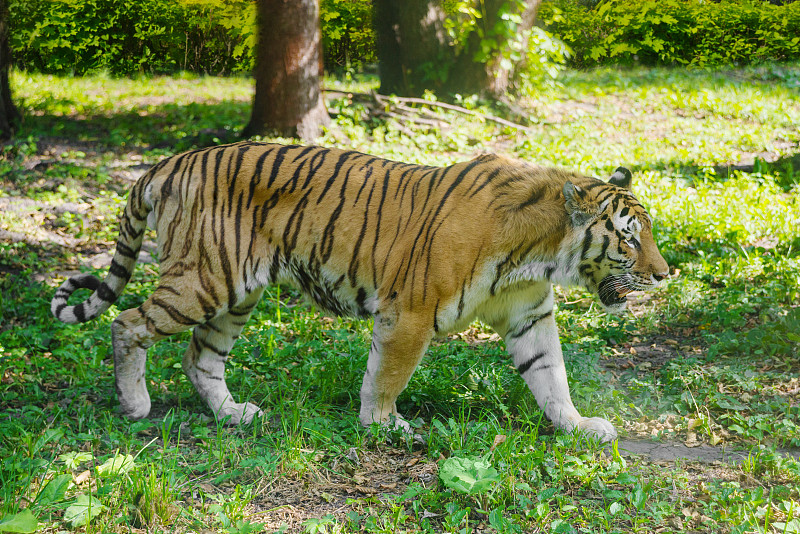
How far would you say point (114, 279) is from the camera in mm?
3932

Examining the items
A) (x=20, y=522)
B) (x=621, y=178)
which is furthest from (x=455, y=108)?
(x=20, y=522)

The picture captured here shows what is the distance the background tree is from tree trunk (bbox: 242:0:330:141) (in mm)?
1975

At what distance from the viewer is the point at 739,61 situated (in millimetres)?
10344

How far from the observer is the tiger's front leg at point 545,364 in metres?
3.49

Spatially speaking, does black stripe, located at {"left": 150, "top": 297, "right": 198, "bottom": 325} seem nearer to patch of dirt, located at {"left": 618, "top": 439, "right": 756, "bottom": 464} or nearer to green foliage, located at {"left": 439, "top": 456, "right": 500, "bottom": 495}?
green foliage, located at {"left": 439, "top": 456, "right": 500, "bottom": 495}

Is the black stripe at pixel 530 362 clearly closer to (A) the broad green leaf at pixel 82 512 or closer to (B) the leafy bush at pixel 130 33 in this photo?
(A) the broad green leaf at pixel 82 512

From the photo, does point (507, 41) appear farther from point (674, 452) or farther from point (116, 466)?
point (116, 466)

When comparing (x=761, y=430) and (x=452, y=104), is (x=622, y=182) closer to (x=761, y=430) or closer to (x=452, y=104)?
(x=761, y=430)

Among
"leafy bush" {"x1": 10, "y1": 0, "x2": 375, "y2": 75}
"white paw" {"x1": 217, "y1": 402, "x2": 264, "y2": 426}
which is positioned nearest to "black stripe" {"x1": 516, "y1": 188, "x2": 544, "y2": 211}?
"white paw" {"x1": 217, "y1": 402, "x2": 264, "y2": 426}

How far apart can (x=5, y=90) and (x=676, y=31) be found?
26.2ft

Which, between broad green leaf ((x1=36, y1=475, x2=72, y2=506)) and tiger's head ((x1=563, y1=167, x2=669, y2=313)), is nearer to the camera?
broad green leaf ((x1=36, y1=475, x2=72, y2=506))

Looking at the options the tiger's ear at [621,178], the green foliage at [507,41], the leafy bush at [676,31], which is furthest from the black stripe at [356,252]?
the green foliage at [507,41]

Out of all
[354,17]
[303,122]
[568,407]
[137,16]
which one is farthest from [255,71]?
[568,407]

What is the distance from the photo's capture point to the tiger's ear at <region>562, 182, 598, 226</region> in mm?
3301
